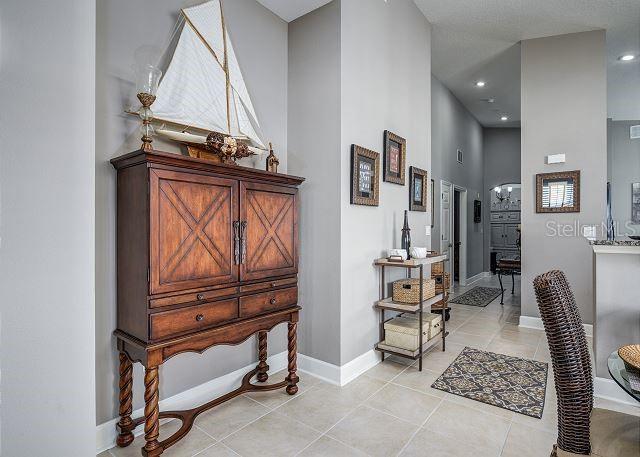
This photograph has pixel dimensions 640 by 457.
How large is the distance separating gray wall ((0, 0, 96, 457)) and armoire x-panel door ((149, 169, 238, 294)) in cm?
33

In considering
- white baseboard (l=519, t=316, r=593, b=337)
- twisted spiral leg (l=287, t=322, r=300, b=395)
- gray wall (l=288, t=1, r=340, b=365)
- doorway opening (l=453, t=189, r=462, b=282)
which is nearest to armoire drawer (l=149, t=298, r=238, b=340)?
twisted spiral leg (l=287, t=322, r=300, b=395)

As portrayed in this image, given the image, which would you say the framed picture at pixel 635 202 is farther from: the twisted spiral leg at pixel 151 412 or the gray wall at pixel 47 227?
the gray wall at pixel 47 227

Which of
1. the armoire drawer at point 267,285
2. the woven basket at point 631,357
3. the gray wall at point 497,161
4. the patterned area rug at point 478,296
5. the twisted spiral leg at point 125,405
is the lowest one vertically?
the patterned area rug at point 478,296

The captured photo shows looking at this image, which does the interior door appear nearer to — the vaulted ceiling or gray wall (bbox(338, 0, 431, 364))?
the vaulted ceiling

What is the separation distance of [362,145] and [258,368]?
214 cm

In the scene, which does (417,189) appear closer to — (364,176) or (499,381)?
(364,176)

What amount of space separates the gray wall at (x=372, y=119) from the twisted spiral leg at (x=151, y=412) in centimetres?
148

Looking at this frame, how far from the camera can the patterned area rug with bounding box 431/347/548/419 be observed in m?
2.49

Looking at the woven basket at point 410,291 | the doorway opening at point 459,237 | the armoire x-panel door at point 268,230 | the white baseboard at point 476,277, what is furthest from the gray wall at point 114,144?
the white baseboard at point 476,277

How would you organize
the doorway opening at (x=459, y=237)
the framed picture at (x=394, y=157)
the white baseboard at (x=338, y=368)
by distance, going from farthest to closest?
the doorway opening at (x=459, y=237), the framed picture at (x=394, y=157), the white baseboard at (x=338, y=368)

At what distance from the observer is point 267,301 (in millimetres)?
2424

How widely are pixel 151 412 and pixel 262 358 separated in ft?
3.85

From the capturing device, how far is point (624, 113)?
727 centimetres

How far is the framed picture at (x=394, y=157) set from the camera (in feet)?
11.1
